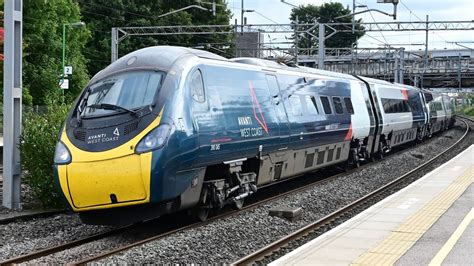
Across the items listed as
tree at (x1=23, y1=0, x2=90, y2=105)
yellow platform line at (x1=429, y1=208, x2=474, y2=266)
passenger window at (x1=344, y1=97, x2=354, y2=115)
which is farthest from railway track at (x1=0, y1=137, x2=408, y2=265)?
tree at (x1=23, y1=0, x2=90, y2=105)

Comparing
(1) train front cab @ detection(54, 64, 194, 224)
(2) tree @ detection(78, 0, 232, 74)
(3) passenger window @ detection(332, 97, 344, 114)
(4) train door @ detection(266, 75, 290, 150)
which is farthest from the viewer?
(2) tree @ detection(78, 0, 232, 74)

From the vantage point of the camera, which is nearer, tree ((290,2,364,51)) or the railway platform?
the railway platform

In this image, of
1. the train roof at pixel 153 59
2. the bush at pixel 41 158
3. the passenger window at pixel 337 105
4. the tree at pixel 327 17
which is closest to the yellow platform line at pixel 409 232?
the passenger window at pixel 337 105

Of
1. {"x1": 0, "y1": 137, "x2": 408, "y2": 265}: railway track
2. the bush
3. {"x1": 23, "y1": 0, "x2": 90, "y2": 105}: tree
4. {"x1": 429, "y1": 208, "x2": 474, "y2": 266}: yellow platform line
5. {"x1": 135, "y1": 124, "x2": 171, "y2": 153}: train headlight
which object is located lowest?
{"x1": 0, "y1": 137, "x2": 408, "y2": 265}: railway track

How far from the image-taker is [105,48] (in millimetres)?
48625

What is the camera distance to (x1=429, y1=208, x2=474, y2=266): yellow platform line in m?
7.54

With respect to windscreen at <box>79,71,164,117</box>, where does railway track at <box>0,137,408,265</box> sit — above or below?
below

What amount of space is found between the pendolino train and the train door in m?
0.03

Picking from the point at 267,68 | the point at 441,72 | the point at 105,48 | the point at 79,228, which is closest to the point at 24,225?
the point at 79,228

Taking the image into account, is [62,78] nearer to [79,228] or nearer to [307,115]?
[307,115]

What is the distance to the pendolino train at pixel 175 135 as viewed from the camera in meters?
8.79

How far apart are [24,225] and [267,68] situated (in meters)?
5.57

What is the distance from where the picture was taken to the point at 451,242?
8531mm

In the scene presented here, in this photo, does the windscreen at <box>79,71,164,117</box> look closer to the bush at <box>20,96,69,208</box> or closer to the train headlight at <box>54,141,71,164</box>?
the train headlight at <box>54,141,71,164</box>
